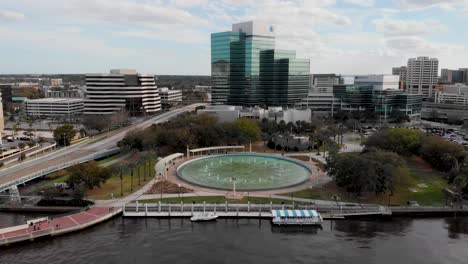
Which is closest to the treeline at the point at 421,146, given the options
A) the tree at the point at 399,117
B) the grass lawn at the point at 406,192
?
the grass lawn at the point at 406,192

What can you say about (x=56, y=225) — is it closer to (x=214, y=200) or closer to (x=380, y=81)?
(x=214, y=200)

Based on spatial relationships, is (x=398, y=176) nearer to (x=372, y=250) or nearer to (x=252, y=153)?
(x=372, y=250)

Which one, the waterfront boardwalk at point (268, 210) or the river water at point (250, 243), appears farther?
the waterfront boardwalk at point (268, 210)

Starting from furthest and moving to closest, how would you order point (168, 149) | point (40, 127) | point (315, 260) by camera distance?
point (40, 127) → point (168, 149) → point (315, 260)

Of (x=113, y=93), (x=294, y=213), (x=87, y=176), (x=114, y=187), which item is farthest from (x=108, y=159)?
(x=113, y=93)

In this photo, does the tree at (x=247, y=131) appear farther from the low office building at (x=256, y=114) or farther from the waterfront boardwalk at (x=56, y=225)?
the waterfront boardwalk at (x=56, y=225)

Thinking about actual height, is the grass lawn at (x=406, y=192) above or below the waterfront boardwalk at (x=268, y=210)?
above

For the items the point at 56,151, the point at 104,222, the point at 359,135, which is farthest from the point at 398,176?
the point at 56,151
